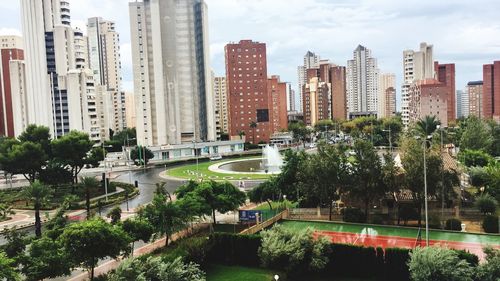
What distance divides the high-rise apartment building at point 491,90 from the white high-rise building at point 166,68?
97959 mm

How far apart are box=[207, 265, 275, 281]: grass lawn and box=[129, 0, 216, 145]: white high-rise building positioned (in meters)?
79.9

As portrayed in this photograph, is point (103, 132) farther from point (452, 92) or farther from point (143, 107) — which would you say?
point (452, 92)

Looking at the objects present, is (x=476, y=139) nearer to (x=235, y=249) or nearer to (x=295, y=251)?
(x=235, y=249)

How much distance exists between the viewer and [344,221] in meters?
37.2

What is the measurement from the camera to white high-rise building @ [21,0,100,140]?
328ft

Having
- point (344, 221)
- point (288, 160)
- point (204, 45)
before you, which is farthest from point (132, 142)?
point (344, 221)

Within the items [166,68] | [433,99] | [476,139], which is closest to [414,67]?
→ [433,99]

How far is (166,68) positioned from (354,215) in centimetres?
7703

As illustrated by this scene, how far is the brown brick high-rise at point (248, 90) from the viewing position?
4919 inches

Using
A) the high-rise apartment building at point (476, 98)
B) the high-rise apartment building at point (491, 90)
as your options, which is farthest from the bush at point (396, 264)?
the high-rise apartment building at point (476, 98)

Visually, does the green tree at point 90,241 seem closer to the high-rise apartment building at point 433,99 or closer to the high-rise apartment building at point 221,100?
the high-rise apartment building at point 433,99

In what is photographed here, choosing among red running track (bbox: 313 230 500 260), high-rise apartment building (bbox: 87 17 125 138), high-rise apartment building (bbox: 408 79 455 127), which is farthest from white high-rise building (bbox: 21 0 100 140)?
high-rise apartment building (bbox: 408 79 455 127)

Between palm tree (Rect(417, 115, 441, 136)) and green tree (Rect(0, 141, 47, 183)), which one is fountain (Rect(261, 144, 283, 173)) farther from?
green tree (Rect(0, 141, 47, 183))

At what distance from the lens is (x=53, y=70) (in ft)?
331
